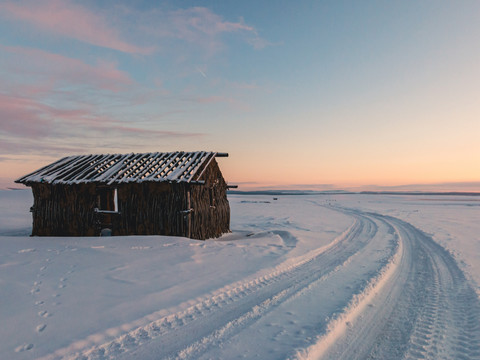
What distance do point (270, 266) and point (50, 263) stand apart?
252 inches

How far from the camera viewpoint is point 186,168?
14.3 meters

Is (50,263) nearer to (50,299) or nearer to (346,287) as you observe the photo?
(50,299)

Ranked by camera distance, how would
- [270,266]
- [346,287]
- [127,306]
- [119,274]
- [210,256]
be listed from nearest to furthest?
[127,306], [346,287], [119,274], [270,266], [210,256]

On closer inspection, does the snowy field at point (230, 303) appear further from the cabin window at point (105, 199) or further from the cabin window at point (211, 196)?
the cabin window at point (211, 196)

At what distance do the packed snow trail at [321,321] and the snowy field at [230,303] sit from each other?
2 centimetres

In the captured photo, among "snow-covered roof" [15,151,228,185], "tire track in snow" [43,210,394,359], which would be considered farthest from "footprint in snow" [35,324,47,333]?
"snow-covered roof" [15,151,228,185]

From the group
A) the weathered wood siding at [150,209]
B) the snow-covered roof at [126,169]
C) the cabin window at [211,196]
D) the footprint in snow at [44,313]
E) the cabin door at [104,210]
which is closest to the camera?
the footprint in snow at [44,313]

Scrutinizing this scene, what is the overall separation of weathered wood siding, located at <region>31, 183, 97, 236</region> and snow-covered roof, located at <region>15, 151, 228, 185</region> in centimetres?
60

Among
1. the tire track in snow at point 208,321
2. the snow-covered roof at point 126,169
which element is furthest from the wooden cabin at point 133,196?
the tire track in snow at point 208,321

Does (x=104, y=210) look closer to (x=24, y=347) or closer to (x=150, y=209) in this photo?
(x=150, y=209)

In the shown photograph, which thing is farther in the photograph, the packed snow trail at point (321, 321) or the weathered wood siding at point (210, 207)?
the weathered wood siding at point (210, 207)

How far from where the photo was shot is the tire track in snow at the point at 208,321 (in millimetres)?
4258

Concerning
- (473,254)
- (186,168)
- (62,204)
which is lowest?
(473,254)

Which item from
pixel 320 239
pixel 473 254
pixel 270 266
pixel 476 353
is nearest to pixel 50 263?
pixel 270 266
